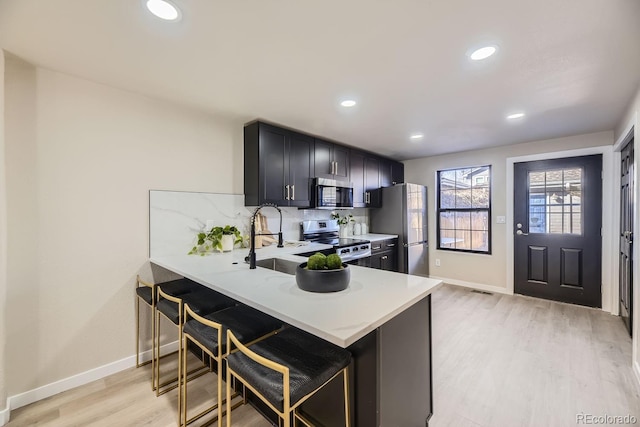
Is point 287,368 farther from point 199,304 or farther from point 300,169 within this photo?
point 300,169

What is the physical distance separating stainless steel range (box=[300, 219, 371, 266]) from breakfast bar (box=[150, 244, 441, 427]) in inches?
62.1

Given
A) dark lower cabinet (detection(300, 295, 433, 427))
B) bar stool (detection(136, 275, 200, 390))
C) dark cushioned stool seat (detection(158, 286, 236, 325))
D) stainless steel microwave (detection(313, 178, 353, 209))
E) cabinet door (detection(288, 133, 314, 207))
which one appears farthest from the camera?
stainless steel microwave (detection(313, 178, 353, 209))

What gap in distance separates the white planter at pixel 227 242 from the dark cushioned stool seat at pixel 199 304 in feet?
2.27

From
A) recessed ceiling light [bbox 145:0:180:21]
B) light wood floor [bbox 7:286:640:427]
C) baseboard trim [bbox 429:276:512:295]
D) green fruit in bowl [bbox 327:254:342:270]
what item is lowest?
light wood floor [bbox 7:286:640:427]

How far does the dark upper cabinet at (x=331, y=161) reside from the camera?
11.8 ft

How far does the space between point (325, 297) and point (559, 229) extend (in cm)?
404

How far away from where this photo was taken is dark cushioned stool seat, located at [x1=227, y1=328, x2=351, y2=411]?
1.05 m

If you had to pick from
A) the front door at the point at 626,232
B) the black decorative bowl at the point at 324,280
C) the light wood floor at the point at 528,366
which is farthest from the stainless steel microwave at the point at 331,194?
the front door at the point at 626,232

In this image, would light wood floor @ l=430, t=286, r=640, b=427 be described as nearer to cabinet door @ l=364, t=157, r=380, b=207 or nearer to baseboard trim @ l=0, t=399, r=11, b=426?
cabinet door @ l=364, t=157, r=380, b=207

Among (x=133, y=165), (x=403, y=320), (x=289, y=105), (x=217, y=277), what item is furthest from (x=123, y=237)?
(x=403, y=320)

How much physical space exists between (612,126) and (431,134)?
6.63 feet

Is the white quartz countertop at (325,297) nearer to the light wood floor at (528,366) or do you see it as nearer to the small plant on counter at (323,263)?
the small plant on counter at (323,263)

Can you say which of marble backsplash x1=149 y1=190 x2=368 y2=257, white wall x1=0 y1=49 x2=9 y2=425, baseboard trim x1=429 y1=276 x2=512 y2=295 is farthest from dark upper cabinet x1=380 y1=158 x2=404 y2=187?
white wall x1=0 y1=49 x2=9 y2=425

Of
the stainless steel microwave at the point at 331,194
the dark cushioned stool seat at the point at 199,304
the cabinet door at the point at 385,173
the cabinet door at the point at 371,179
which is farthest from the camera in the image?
the cabinet door at the point at 385,173
